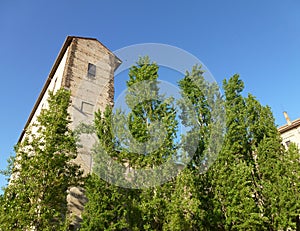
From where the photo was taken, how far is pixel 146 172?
988cm

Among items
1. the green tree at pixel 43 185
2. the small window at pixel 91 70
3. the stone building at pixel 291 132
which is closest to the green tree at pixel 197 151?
the green tree at pixel 43 185

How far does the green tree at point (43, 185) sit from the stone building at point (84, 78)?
3.87 meters

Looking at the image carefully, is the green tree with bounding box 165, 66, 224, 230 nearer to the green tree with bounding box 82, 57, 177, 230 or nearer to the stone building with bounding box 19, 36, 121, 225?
the green tree with bounding box 82, 57, 177, 230

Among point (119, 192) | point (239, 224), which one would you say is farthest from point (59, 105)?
point (239, 224)

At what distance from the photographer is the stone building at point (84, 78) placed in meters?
14.7

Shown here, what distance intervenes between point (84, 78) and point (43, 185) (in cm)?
925

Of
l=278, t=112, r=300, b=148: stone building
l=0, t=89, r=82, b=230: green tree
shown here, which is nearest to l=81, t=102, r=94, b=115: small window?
l=0, t=89, r=82, b=230: green tree

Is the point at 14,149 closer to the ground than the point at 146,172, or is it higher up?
higher up

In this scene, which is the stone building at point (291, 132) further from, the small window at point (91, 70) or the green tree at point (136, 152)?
the small window at point (91, 70)

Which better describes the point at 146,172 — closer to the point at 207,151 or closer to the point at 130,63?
the point at 207,151

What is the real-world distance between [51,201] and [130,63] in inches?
308

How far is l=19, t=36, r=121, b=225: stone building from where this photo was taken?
14.7 m

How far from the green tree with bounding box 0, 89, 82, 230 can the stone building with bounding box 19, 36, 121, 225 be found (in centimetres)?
387

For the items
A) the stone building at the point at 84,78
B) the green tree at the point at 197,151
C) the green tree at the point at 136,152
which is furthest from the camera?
the stone building at the point at 84,78
